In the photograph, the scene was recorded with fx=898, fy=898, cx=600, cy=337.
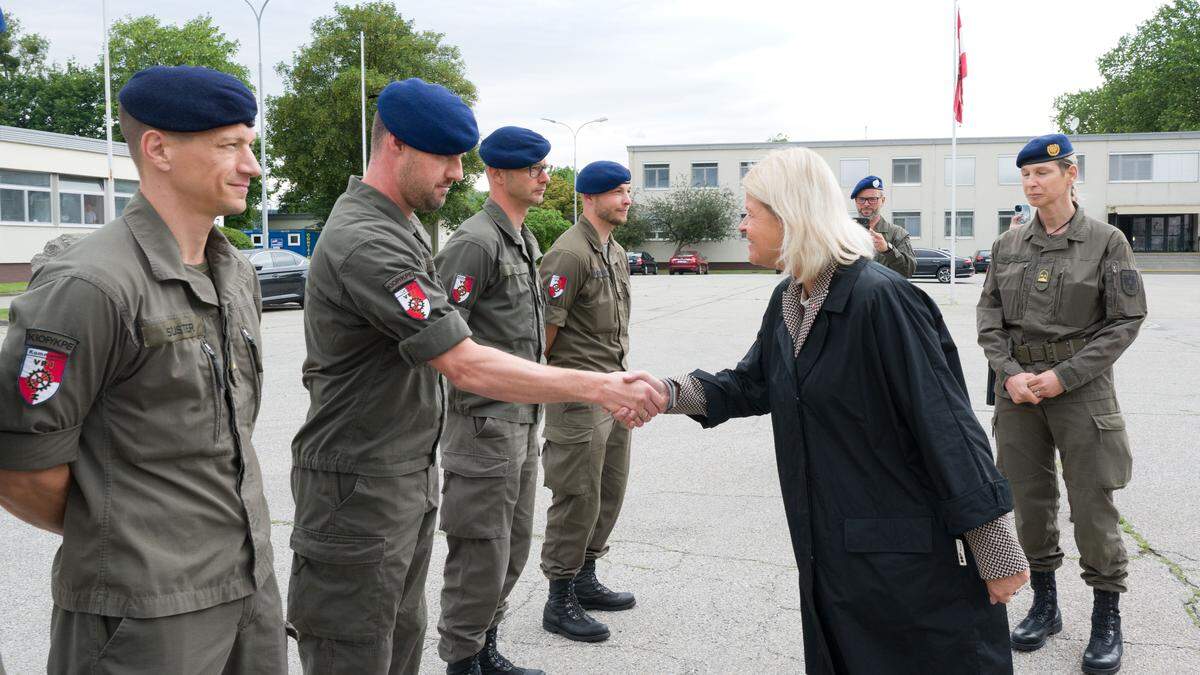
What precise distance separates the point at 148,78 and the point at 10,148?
37.5 meters

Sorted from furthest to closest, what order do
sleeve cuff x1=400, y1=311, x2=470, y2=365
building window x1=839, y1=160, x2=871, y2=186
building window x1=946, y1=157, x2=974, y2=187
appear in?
building window x1=839, y1=160, x2=871, y2=186 < building window x1=946, y1=157, x2=974, y2=187 < sleeve cuff x1=400, y1=311, x2=470, y2=365

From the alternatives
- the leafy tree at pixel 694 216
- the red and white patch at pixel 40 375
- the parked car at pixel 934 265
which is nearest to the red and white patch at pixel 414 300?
the red and white patch at pixel 40 375

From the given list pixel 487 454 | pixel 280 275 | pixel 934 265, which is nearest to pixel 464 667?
pixel 487 454

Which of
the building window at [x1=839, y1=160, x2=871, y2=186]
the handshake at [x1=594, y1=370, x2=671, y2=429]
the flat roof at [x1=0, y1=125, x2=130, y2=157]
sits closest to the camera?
the handshake at [x1=594, y1=370, x2=671, y2=429]

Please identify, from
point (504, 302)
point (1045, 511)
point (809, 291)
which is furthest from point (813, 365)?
point (1045, 511)

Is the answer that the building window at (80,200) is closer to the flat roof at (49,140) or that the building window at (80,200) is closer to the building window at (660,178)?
the flat roof at (49,140)

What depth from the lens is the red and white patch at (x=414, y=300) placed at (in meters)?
2.54

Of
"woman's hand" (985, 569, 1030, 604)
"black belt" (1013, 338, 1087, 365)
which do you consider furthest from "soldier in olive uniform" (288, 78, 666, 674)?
"black belt" (1013, 338, 1087, 365)

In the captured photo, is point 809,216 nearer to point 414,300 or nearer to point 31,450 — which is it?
point 414,300

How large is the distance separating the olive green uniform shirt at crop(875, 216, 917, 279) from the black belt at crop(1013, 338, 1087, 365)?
6.66 ft

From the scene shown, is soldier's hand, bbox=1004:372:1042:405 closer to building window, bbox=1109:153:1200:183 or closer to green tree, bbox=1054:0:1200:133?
building window, bbox=1109:153:1200:183

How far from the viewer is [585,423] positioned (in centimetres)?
429

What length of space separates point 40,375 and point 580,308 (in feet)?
9.64

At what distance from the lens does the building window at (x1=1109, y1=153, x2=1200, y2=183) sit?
51.3 m
